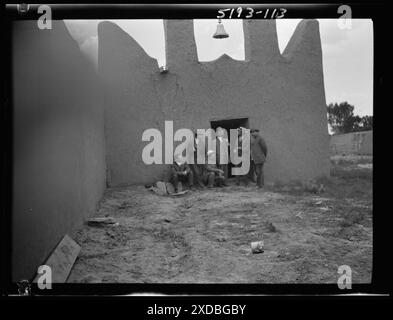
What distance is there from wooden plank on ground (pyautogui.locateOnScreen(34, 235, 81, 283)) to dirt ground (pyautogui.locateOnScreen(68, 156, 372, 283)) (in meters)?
0.07

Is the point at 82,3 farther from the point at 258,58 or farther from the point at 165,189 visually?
the point at 258,58

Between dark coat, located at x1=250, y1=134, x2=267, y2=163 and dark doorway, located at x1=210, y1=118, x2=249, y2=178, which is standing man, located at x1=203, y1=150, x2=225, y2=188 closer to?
dark doorway, located at x1=210, y1=118, x2=249, y2=178

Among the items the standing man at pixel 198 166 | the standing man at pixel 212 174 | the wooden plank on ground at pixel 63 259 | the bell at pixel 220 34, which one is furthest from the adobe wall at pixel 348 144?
the wooden plank on ground at pixel 63 259

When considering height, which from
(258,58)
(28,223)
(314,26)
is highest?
(314,26)

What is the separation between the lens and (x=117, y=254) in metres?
3.44

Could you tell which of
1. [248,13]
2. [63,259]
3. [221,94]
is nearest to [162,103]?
[221,94]

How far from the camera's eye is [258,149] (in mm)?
6633

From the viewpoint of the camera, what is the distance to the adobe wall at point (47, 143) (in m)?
2.45

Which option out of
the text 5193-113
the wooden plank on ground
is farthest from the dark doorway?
the text 5193-113

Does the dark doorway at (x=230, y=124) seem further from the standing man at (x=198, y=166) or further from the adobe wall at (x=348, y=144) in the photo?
the adobe wall at (x=348, y=144)

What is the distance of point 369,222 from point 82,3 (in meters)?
3.69
